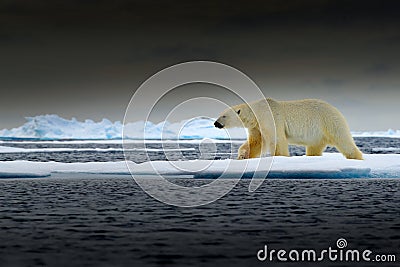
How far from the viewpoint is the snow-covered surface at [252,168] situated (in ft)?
67.1

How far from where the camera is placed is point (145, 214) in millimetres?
12625

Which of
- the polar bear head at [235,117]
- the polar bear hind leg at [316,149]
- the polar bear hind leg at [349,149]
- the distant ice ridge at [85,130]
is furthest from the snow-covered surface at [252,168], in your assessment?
the distant ice ridge at [85,130]

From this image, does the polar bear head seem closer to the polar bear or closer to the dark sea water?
the polar bear

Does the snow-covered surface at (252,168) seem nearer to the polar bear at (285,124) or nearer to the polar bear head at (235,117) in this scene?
the polar bear at (285,124)

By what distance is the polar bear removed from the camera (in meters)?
23.0

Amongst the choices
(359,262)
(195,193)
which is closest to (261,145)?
(195,193)

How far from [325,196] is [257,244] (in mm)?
6563

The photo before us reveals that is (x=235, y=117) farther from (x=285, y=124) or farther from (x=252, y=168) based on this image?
(x=252, y=168)

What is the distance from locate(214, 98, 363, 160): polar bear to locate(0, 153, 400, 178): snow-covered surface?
1.48 m

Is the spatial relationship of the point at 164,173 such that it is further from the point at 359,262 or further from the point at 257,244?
the point at 359,262

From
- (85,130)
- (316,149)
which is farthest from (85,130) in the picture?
(316,149)

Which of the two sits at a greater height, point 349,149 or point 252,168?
point 349,149

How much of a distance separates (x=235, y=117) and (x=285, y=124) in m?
1.90

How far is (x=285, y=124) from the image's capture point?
23266 millimetres
